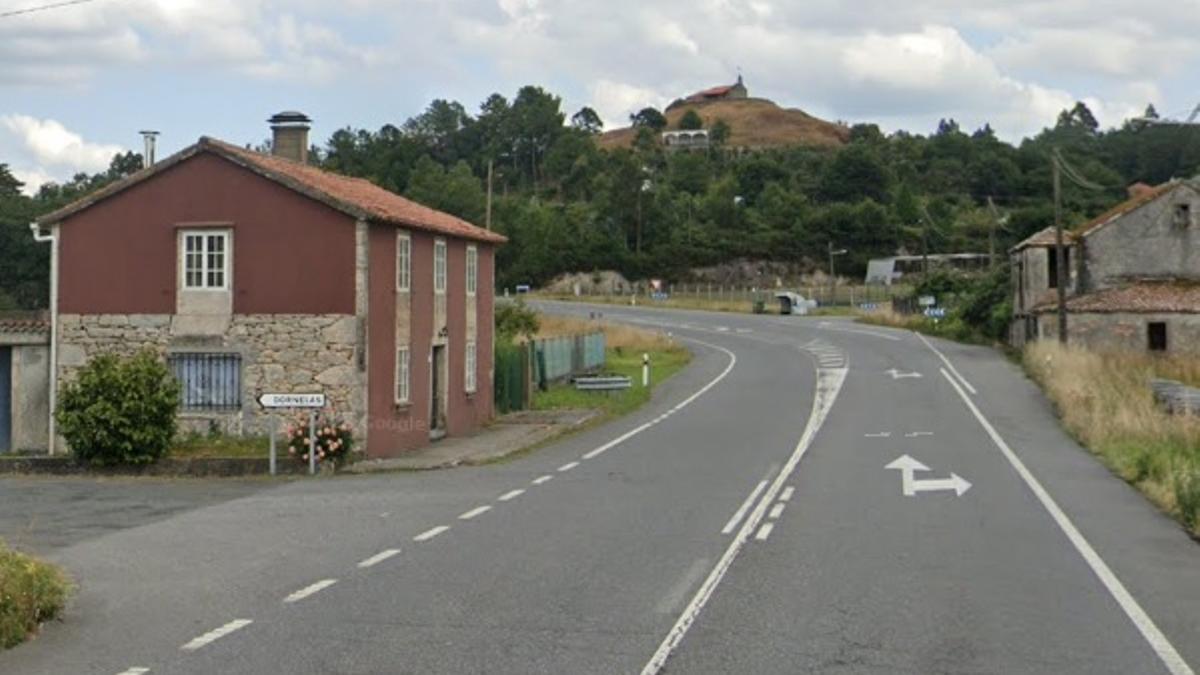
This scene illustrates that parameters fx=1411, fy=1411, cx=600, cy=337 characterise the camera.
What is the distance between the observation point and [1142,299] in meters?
54.2

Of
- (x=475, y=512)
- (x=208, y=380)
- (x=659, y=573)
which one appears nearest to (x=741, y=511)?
(x=475, y=512)

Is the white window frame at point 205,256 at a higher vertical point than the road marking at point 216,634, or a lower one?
higher

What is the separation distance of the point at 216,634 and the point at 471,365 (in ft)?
76.4

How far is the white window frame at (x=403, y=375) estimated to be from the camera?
27.8 m

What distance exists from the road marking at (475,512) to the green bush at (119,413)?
350 inches

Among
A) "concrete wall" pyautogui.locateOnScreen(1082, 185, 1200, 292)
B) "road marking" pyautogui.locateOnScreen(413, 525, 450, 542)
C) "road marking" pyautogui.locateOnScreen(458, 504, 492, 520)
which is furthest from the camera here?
"concrete wall" pyautogui.locateOnScreen(1082, 185, 1200, 292)

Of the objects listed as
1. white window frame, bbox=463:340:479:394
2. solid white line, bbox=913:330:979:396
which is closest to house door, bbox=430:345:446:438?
white window frame, bbox=463:340:479:394

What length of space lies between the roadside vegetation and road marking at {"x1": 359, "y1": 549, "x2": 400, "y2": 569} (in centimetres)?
877

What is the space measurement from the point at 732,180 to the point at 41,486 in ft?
412

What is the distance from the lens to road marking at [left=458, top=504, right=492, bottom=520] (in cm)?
1691

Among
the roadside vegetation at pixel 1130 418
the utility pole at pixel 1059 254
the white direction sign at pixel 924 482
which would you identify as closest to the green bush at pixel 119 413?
the white direction sign at pixel 924 482

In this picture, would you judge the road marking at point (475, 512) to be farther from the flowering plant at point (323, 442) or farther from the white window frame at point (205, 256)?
the white window frame at point (205, 256)

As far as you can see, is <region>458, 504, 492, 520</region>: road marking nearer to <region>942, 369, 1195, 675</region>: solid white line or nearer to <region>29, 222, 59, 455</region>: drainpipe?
<region>942, 369, 1195, 675</region>: solid white line

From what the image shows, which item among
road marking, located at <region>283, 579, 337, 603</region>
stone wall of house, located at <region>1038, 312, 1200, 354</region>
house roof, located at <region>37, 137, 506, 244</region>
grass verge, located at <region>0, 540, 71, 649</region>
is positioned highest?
house roof, located at <region>37, 137, 506, 244</region>
